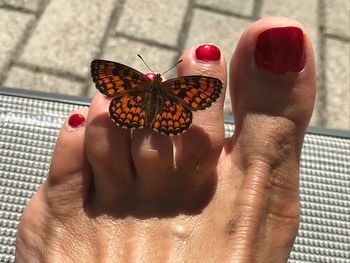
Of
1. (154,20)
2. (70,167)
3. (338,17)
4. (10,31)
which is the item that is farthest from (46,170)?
(338,17)

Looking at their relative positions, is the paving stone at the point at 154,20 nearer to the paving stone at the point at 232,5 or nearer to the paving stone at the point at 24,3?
the paving stone at the point at 232,5

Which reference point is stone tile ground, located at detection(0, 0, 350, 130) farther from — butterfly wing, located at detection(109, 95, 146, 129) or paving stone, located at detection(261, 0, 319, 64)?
butterfly wing, located at detection(109, 95, 146, 129)

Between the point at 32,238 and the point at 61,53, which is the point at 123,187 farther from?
the point at 61,53

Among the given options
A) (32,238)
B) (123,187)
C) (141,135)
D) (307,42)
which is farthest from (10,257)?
(307,42)

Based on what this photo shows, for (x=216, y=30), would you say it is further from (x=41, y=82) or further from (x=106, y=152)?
(x=106, y=152)

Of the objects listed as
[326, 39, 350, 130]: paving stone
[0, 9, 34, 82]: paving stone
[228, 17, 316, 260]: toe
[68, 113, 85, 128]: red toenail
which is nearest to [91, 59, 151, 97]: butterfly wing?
[68, 113, 85, 128]: red toenail

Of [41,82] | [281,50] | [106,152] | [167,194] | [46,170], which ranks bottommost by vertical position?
[41,82]

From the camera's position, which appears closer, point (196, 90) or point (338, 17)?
point (196, 90)

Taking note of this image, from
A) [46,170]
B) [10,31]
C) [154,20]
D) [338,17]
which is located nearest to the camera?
[46,170]
